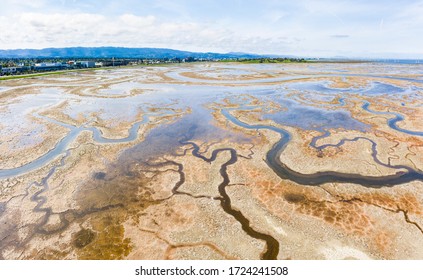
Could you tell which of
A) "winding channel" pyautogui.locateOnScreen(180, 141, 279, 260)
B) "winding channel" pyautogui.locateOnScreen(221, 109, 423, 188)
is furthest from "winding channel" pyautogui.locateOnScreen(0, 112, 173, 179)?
"winding channel" pyautogui.locateOnScreen(221, 109, 423, 188)

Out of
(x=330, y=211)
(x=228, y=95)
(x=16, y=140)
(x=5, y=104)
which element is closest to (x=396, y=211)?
(x=330, y=211)

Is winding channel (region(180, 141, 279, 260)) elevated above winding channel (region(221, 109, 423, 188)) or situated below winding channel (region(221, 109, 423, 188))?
below

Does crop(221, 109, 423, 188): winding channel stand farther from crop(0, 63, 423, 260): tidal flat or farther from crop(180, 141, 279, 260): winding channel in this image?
crop(180, 141, 279, 260): winding channel

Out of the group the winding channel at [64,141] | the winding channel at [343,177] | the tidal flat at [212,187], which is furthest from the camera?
the winding channel at [64,141]

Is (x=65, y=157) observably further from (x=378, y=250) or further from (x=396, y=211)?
(x=396, y=211)

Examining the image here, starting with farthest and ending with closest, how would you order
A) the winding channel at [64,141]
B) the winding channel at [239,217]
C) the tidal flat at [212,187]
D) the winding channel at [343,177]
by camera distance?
1. the winding channel at [64,141]
2. the winding channel at [343,177]
3. the tidal flat at [212,187]
4. the winding channel at [239,217]

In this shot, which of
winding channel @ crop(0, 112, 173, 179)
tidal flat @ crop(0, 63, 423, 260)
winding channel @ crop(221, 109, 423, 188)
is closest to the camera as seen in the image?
tidal flat @ crop(0, 63, 423, 260)

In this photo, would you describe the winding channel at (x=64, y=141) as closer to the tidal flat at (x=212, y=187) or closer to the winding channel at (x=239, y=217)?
the tidal flat at (x=212, y=187)

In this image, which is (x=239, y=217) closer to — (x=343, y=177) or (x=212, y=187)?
(x=212, y=187)

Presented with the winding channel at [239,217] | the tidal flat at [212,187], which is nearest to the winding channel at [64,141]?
the tidal flat at [212,187]
